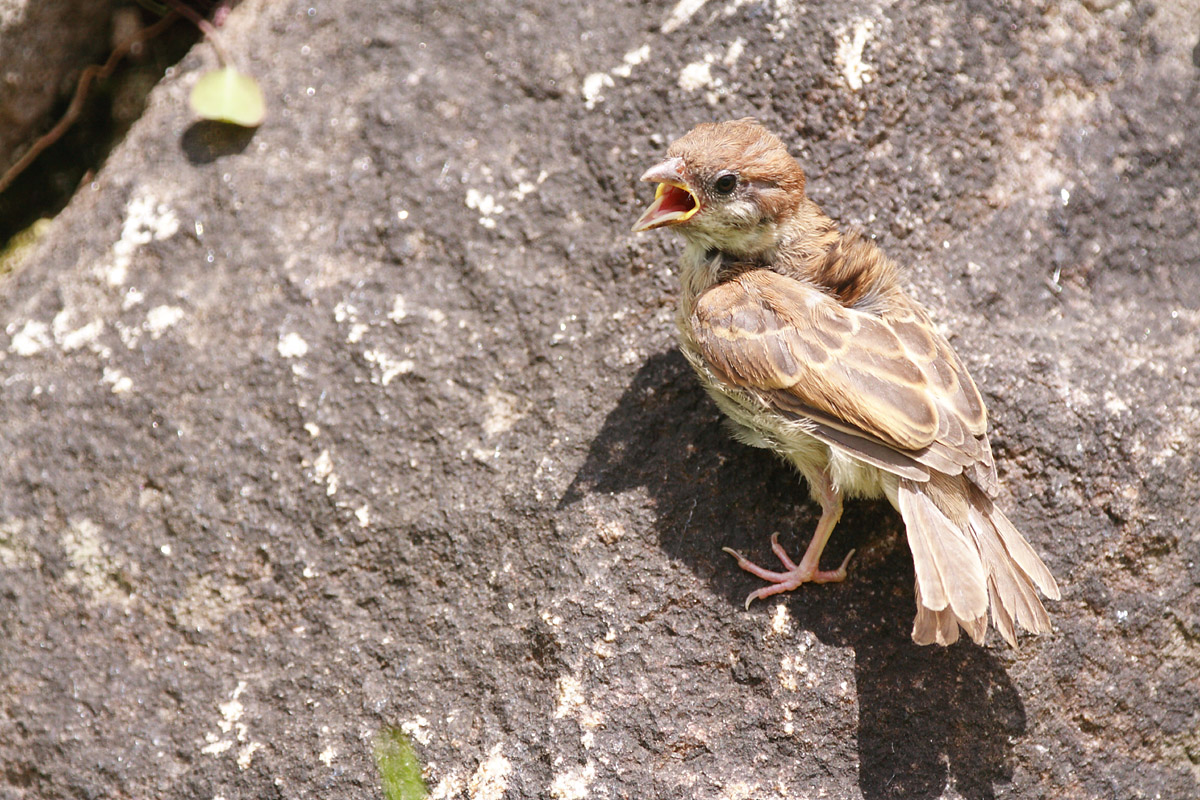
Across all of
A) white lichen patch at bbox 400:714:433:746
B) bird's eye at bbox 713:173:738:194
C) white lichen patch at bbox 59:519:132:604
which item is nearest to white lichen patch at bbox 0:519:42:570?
white lichen patch at bbox 59:519:132:604

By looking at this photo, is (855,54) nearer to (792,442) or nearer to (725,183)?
(725,183)

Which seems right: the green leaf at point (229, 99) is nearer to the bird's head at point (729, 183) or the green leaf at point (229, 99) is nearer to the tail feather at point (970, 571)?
the bird's head at point (729, 183)

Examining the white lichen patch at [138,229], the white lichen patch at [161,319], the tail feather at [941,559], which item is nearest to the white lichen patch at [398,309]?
the white lichen patch at [161,319]

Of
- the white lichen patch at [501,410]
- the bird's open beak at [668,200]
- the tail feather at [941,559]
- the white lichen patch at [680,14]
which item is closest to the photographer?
the tail feather at [941,559]

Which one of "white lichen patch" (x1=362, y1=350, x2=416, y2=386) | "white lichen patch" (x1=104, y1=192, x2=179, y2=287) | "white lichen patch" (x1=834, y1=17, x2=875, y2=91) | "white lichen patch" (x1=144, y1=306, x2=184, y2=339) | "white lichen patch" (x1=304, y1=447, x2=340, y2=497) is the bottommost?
"white lichen patch" (x1=304, y1=447, x2=340, y2=497)

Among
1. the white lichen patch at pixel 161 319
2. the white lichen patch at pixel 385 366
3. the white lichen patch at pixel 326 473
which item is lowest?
the white lichen patch at pixel 326 473

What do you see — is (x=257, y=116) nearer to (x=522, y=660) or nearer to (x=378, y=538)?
(x=378, y=538)

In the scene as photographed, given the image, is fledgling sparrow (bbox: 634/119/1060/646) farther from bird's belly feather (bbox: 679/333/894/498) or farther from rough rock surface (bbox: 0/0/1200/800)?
rough rock surface (bbox: 0/0/1200/800)

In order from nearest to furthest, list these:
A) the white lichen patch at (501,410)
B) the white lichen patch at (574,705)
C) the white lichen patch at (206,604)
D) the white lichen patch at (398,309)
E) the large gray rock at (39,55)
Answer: the white lichen patch at (574,705) < the white lichen patch at (206,604) < the white lichen patch at (501,410) < the white lichen patch at (398,309) < the large gray rock at (39,55)
